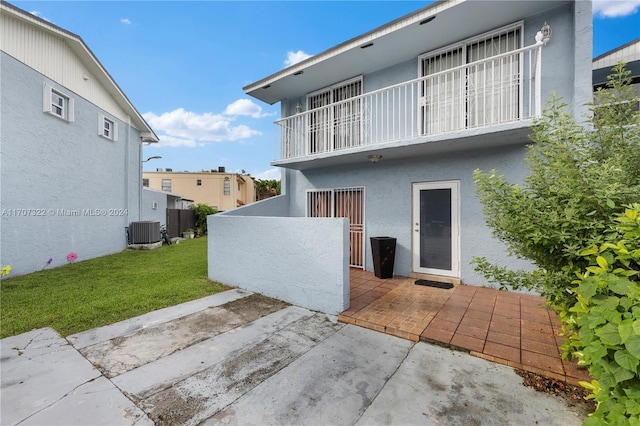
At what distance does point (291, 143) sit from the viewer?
27.9ft

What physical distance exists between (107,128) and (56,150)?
3.36 metres

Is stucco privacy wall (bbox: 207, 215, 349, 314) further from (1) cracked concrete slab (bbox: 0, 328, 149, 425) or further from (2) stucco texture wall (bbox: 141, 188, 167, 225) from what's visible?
(2) stucco texture wall (bbox: 141, 188, 167, 225)

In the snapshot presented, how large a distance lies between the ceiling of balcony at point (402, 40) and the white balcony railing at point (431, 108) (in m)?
0.78

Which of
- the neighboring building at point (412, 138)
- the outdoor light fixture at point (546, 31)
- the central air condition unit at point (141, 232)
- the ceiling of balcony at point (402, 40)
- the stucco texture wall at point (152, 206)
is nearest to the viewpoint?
the neighboring building at point (412, 138)

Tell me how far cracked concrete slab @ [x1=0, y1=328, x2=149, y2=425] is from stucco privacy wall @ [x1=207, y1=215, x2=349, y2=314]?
9.56 ft

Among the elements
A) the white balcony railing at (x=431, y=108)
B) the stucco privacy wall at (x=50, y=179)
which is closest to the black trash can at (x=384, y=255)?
the white balcony railing at (x=431, y=108)

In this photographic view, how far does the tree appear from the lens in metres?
2.30

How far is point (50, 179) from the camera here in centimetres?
805

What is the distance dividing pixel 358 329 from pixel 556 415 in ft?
7.49

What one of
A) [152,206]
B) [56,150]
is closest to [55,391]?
[56,150]

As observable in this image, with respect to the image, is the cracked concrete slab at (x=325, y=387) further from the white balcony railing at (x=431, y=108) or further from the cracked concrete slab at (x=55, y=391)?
the white balcony railing at (x=431, y=108)

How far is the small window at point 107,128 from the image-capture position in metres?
10.5

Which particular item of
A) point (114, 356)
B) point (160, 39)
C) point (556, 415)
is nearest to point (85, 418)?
point (114, 356)

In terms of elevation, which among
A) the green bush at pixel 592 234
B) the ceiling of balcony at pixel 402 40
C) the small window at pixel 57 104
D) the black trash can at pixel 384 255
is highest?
the ceiling of balcony at pixel 402 40
